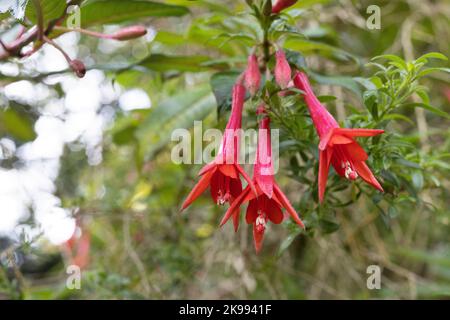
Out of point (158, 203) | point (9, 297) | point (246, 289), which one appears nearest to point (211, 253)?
point (246, 289)

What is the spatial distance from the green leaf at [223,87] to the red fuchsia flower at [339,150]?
0.56 ft

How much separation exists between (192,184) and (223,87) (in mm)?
685

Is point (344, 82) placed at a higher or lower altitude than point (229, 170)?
higher

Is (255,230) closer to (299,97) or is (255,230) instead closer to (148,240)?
(299,97)

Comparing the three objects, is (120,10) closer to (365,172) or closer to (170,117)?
(170,117)

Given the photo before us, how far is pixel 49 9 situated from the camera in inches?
34.0

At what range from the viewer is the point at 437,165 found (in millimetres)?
912

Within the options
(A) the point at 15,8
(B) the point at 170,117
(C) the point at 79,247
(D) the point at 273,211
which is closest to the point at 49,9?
(A) the point at 15,8

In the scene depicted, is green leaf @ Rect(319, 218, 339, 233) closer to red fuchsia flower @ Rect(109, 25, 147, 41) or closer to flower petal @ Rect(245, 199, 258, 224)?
flower petal @ Rect(245, 199, 258, 224)

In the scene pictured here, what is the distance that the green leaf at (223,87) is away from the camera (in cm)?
87

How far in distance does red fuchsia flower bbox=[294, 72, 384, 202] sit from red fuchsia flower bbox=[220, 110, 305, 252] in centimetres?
7

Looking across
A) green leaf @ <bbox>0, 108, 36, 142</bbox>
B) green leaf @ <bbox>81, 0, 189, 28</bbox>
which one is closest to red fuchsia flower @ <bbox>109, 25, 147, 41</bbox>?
green leaf @ <bbox>81, 0, 189, 28</bbox>

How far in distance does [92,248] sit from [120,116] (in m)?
0.53

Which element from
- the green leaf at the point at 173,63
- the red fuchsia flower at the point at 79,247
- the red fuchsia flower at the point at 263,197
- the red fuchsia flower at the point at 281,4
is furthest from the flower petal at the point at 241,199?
the red fuchsia flower at the point at 79,247
